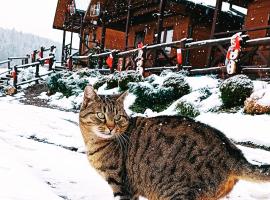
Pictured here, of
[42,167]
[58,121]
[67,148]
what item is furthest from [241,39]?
[42,167]

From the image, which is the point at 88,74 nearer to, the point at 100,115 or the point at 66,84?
the point at 66,84

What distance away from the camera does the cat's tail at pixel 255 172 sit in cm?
280

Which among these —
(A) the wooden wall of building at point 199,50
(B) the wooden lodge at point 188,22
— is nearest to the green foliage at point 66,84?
(B) the wooden lodge at point 188,22

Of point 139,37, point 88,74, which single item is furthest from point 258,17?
point 139,37

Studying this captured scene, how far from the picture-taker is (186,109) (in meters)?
9.55

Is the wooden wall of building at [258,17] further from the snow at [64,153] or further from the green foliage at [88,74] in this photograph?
the green foliage at [88,74]

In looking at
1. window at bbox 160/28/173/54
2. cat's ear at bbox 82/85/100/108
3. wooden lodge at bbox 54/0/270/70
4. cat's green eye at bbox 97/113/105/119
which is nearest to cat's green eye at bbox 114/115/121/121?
cat's green eye at bbox 97/113/105/119

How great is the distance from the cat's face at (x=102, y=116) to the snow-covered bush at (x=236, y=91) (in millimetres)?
5931

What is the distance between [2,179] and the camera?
143 inches

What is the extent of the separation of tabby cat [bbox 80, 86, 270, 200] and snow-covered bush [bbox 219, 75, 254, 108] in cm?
576

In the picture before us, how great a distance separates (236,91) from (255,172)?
6606 mm

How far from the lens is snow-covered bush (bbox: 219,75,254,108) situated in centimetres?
A: 913

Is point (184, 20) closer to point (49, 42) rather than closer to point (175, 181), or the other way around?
point (175, 181)

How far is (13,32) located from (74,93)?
461 feet
